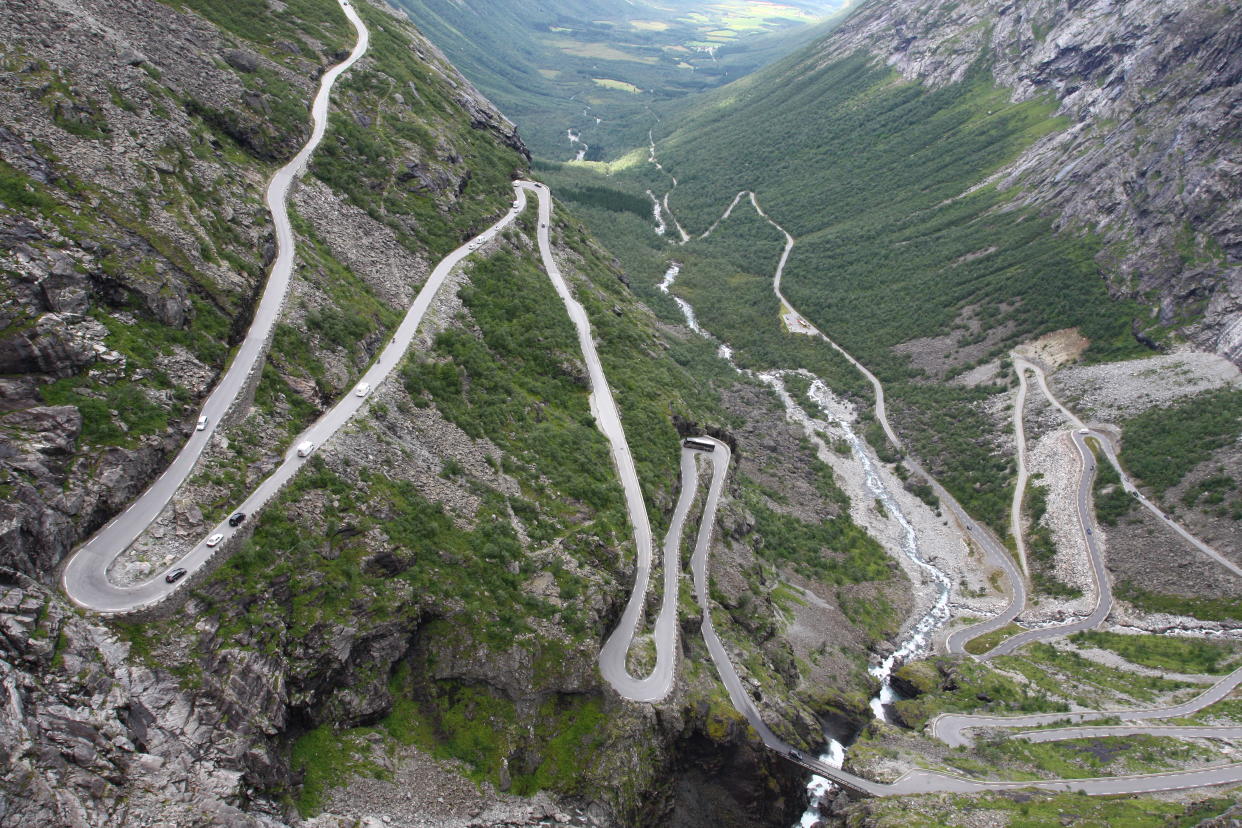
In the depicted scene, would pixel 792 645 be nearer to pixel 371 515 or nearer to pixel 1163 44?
pixel 371 515

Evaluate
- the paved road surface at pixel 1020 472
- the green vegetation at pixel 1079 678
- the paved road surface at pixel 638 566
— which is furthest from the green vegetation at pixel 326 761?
the paved road surface at pixel 1020 472

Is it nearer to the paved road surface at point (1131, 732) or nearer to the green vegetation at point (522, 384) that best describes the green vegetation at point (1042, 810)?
the paved road surface at point (1131, 732)

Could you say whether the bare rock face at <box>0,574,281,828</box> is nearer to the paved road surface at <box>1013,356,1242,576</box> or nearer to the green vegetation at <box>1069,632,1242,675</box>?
the green vegetation at <box>1069,632,1242,675</box>

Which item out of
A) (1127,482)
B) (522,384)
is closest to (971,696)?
(1127,482)

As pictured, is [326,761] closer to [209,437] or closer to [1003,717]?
[209,437]

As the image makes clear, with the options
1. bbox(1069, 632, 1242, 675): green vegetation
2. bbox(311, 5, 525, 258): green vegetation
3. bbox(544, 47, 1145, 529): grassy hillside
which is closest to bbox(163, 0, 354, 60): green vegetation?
bbox(311, 5, 525, 258): green vegetation
